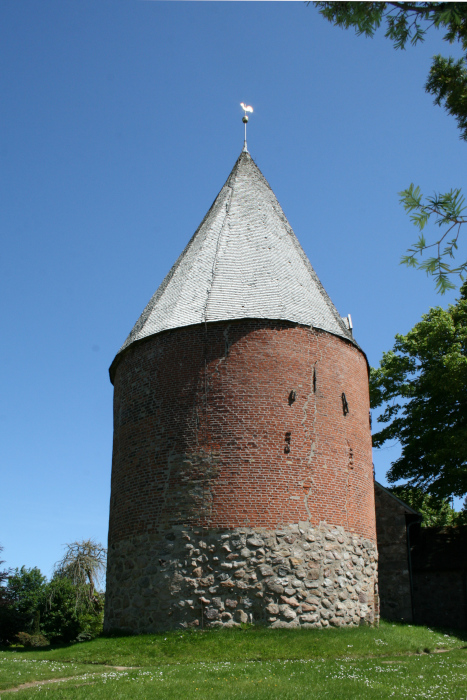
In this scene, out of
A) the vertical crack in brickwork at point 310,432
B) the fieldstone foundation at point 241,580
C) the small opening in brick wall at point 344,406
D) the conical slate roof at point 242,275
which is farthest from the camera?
the conical slate roof at point 242,275

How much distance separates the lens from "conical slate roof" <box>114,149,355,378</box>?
1556cm

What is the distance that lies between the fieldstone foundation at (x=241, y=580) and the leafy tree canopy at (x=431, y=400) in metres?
7.36

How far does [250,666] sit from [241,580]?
2.74 meters

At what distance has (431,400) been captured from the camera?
2359 centimetres

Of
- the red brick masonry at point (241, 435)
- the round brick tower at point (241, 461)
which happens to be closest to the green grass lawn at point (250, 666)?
the round brick tower at point (241, 461)

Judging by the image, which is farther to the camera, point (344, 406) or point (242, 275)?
point (242, 275)

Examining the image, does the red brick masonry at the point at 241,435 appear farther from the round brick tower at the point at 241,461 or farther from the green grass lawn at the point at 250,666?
the green grass lawn at the point at 250,666

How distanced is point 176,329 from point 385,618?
33.0 ft

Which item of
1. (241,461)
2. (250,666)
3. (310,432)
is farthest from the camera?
(310,432)

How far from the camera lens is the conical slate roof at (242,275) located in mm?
15562

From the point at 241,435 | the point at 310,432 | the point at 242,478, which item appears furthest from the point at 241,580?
the point at 310,432

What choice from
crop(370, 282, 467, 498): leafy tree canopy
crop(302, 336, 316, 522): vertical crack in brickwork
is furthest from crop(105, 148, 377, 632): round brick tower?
crop(370, 282, 467, 498): leafy tree canopy

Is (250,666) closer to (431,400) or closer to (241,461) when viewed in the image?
(241,461)

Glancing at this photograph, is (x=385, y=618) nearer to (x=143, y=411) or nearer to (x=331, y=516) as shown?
(x=331, y=516)
